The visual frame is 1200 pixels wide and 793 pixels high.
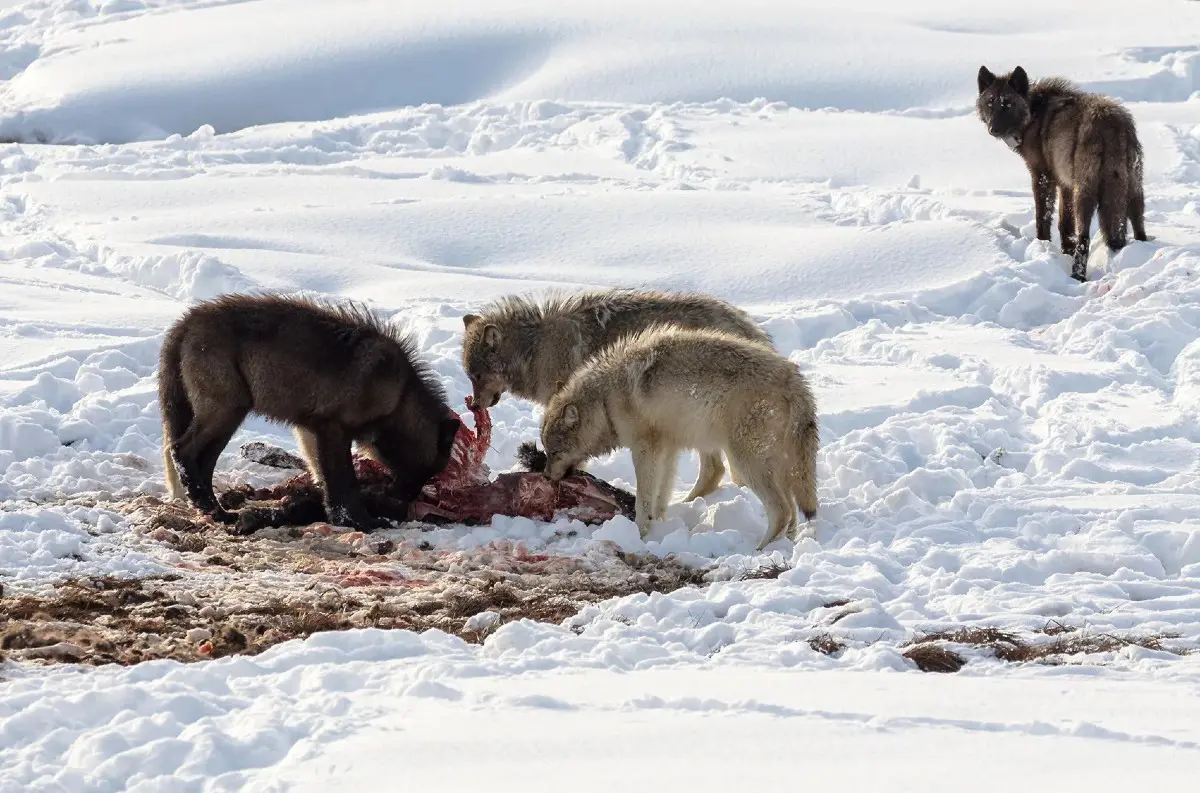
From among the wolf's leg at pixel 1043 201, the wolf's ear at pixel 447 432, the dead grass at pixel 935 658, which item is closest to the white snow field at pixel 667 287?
the dead grass at pixel 935 658

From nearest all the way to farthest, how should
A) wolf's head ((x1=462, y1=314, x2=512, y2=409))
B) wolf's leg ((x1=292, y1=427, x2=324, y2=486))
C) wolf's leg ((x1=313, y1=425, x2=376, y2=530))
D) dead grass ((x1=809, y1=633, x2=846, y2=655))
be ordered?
dead grass ((x1=809, y1=633, x2=846, y2=655))
wolf's leg ((x1=313, y1=425, x2=376, y2=530))
wolf's leg ((x1=292, y1=427, x2=324, y2=486))
wolf's head ((x1=462, y1=314, x2=512, y2=409))

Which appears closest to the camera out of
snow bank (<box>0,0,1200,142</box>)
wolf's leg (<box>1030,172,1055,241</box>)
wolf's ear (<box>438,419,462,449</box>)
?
wolf's ear (<box>438,419,462,449</box>)

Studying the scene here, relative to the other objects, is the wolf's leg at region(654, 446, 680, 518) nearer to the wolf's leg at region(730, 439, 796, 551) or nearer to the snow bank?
the wolf's leg at region(730, 439, 796, 551)

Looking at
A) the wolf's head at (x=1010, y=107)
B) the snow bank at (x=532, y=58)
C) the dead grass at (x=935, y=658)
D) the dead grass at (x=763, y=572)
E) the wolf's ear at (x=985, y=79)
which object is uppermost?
the snow bank at (x=532, y=58)

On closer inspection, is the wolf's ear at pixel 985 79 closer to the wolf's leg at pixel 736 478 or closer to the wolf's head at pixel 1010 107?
the wolf's head at pixel 1010 107

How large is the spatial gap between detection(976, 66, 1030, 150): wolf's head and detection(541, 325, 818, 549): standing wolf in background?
807cm

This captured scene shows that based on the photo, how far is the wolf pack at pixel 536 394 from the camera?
9883 mm

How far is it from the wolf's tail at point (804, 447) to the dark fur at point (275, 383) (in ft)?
9.91

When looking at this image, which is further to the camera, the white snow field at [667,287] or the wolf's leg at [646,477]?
the wolf's leg at [646,477]

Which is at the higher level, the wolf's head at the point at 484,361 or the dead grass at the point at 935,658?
the wolf's head at the point at 484,361

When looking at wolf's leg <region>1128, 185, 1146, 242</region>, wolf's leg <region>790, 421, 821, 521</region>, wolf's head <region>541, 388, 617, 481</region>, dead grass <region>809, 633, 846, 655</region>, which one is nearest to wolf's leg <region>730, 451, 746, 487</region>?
wolf's leg <region>790, 421, 821, 521</region>

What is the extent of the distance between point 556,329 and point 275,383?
2490 mm

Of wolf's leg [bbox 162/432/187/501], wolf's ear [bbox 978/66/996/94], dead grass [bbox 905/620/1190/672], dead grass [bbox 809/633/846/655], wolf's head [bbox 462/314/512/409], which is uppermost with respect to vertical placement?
wolf's ear [bbox 978/66/996/94]

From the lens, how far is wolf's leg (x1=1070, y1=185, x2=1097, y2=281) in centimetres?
1622
